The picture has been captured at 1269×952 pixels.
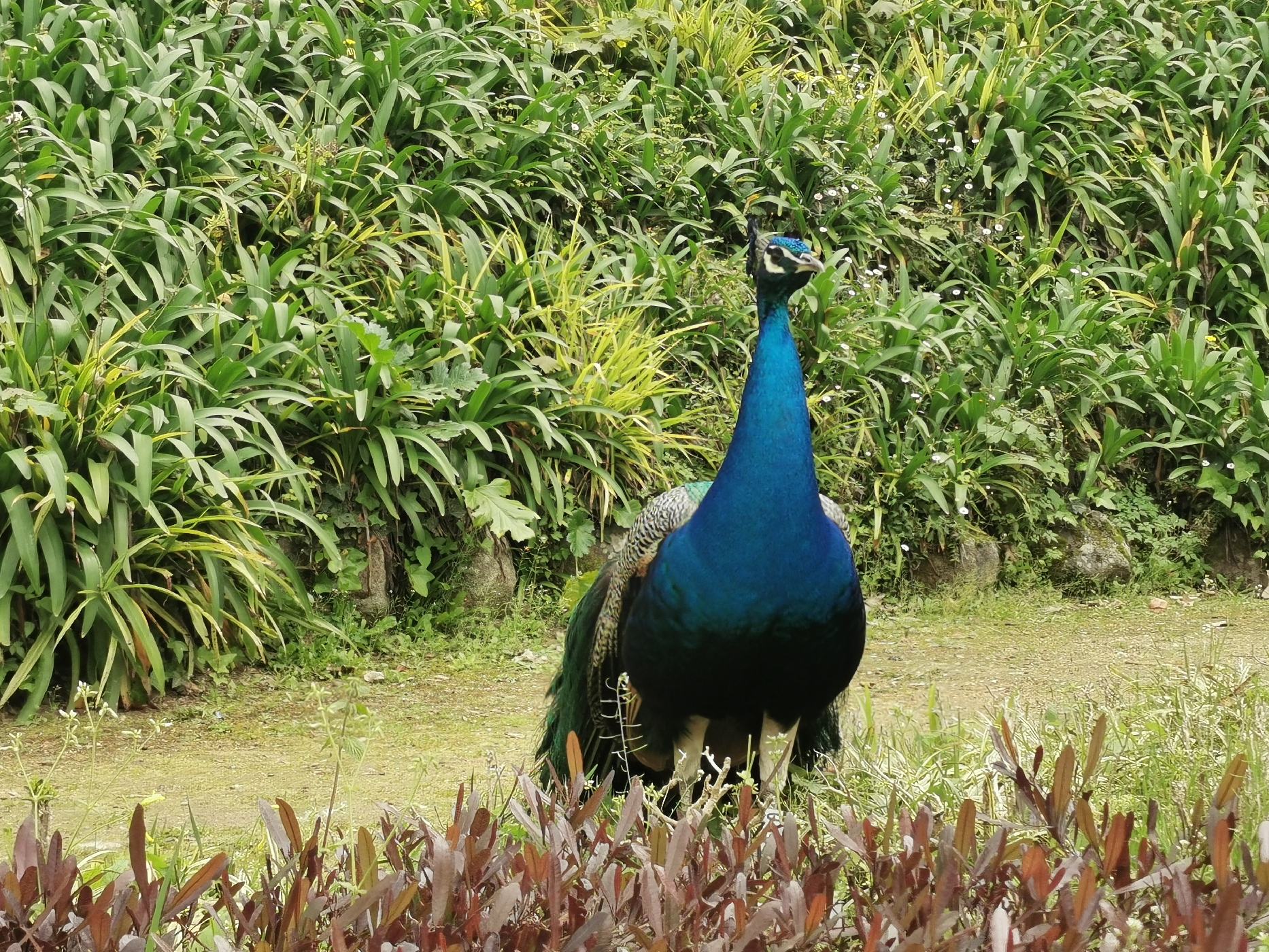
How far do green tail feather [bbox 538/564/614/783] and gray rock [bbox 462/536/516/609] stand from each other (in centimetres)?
190

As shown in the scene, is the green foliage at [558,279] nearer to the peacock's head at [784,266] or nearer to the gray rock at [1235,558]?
the gray rock at [1235,558]

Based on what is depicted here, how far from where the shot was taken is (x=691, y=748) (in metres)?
3.73

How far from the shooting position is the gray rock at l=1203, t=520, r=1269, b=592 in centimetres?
695

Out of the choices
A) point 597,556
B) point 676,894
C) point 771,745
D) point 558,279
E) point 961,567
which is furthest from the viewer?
point 961,567

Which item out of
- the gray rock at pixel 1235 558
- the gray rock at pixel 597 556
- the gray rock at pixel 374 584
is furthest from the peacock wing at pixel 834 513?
the gray rock at pixel 1235 558

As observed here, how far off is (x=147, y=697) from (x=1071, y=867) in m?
3.83

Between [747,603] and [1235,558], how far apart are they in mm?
4507

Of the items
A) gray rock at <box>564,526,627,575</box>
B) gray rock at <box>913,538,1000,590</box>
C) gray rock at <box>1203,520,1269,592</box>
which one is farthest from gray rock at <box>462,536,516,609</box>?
gray rock at <box>1203,520,1269,592</box>

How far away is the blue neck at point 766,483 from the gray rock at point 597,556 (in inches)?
104

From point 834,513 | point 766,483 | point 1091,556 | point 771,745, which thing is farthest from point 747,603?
point 1091,556

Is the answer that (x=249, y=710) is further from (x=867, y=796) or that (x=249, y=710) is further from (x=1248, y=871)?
(x=1248, y=871)

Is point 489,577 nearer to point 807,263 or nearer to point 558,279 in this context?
point 558,279

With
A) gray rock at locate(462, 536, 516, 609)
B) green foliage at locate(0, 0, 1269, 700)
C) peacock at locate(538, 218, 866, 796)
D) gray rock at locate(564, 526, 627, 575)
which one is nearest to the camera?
peacock at locate(538, 218, 866, 796)

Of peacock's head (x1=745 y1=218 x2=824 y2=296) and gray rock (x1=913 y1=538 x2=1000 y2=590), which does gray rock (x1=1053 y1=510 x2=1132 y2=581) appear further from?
peacock's head (x1=745 y1=218 x2=824 y2=296)
